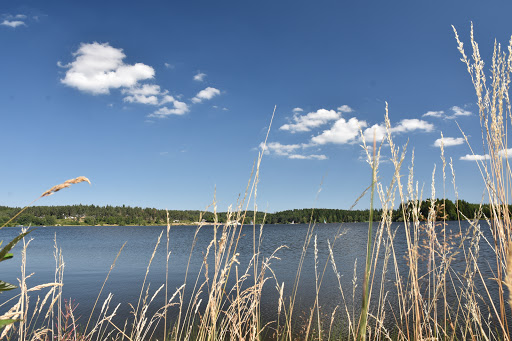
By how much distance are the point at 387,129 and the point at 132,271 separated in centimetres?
2120

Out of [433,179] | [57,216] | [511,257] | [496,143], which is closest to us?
[511,257]

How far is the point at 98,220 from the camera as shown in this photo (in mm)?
148750

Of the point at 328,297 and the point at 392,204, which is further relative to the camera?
the point at 328,297

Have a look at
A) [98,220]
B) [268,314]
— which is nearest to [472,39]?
[268,314]

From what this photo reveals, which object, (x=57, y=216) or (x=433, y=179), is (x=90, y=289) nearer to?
(x=433, y=179)

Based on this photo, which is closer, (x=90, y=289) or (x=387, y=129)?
(x=387, y=129)

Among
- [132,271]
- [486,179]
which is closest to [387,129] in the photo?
[486,179]

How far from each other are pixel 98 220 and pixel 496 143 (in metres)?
166

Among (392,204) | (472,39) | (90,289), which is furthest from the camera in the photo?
(90,289)

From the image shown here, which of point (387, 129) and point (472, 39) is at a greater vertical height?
point (472, 39)

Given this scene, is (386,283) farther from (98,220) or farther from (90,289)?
(98,220)

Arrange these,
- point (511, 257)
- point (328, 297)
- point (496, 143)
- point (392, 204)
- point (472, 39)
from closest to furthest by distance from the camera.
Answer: point (511, 257), point (496, 143), point (472, 39), point (392, 204), point (328, 297)

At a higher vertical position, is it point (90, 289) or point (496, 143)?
point (496, 143)

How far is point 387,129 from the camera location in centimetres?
208
